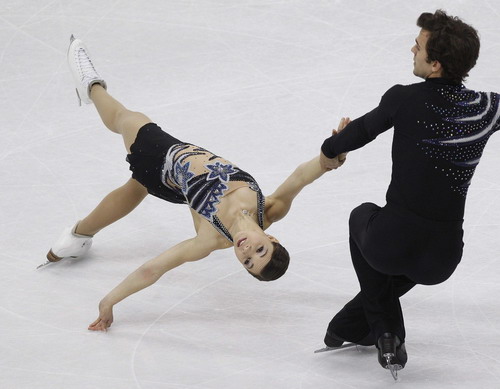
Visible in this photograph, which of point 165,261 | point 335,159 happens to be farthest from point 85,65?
point 335,159

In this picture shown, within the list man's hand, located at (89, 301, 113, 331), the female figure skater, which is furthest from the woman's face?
man's hand, located at (89, 301, 113, 331)

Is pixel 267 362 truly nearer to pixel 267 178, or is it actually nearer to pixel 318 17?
pixel 267 178

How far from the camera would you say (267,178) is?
5.57 m

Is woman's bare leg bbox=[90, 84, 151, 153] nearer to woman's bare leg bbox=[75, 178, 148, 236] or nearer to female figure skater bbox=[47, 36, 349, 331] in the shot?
female figure skater bbox=[47, 36, 349, 331]

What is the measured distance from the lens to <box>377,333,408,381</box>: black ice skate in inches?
147

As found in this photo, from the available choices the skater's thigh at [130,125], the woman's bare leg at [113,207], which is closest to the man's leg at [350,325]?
the woman's bare leg at [113,207]

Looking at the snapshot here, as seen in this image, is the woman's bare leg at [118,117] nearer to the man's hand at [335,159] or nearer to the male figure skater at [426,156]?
the man's hand at [335,159]

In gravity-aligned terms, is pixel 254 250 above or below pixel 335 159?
below

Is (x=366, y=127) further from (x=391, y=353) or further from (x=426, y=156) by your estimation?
(x=391, y=353)

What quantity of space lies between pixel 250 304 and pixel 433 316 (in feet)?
2.78

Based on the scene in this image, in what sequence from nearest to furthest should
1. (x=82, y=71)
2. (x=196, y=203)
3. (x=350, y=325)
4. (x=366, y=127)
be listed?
(x=366, y=127)
(x=350, y=325)
(x=196, y=203)
(x=82, y=71)

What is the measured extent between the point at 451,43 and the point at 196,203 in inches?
55.8

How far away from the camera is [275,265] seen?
3953mm

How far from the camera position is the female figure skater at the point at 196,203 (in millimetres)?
3998
